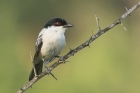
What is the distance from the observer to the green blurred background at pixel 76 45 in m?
12.4

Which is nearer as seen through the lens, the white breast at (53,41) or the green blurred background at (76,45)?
the white breast at (53,41)

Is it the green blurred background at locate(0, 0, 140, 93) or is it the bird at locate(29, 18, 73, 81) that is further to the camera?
the green blurred background at locate(0, 0, 140, 93)

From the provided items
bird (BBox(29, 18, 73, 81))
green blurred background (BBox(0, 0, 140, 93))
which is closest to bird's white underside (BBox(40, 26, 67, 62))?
bird (BBox(29, 18, 73, 81))

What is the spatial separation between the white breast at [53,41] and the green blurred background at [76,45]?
19.4 feet

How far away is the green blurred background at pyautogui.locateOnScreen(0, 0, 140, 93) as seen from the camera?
1237cm

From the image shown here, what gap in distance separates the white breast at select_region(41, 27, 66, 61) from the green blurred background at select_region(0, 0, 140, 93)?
19.4ft

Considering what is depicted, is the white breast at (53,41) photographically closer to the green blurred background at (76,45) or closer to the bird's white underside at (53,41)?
the bird's white underside at (53,41)

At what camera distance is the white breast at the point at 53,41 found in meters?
5.38

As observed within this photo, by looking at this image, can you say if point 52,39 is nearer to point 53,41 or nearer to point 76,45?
point 53,41

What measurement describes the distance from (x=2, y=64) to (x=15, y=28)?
2851 millimetres

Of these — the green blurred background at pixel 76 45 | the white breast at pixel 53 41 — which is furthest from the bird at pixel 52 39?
the green blurred background at pixel 76 45

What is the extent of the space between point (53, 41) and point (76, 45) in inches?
375

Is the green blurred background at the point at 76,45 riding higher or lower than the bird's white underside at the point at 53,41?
higher

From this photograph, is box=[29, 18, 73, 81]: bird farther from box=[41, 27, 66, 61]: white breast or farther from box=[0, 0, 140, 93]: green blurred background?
box=[0, 0, 140, 93]: green blurred background
